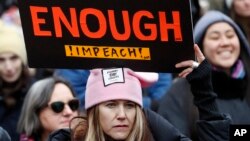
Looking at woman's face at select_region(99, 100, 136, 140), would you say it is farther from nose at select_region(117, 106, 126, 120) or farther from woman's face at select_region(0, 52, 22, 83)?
woman's face at select_region(0, 52, 22, 83)

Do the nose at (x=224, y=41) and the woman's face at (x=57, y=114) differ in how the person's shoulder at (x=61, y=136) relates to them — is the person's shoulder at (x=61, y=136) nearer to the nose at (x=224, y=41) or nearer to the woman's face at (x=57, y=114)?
the woman's face at (x=57, y=114)

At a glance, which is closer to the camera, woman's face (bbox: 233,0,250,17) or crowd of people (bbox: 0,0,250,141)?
crowd of people (bbox: 0,0,250,141)

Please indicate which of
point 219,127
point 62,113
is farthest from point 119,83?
point 62,113

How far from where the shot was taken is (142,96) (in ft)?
25.7

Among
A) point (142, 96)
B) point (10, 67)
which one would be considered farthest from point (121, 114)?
point (10, 67)

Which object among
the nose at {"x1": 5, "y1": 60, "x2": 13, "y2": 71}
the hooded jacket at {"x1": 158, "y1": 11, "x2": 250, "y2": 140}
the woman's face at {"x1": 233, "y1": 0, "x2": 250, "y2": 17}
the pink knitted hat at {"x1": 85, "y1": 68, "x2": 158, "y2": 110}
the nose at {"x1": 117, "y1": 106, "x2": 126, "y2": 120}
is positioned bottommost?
the hooded jacket at {"x1": 158, "y1": 11, "x2": 250, "y2": 140}

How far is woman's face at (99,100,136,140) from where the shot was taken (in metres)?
5.88

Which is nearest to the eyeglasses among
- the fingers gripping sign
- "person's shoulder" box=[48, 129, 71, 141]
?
"person's shoulder" box=[48, 129, 71, 141]

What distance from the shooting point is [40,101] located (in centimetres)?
757

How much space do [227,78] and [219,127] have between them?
5.82ft

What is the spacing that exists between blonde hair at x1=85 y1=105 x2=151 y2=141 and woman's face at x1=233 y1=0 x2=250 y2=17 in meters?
3.44

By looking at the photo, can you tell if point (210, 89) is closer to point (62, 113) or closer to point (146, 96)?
point (62, 113)

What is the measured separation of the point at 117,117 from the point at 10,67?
3.14 meters

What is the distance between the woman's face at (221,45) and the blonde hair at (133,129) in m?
2.05
